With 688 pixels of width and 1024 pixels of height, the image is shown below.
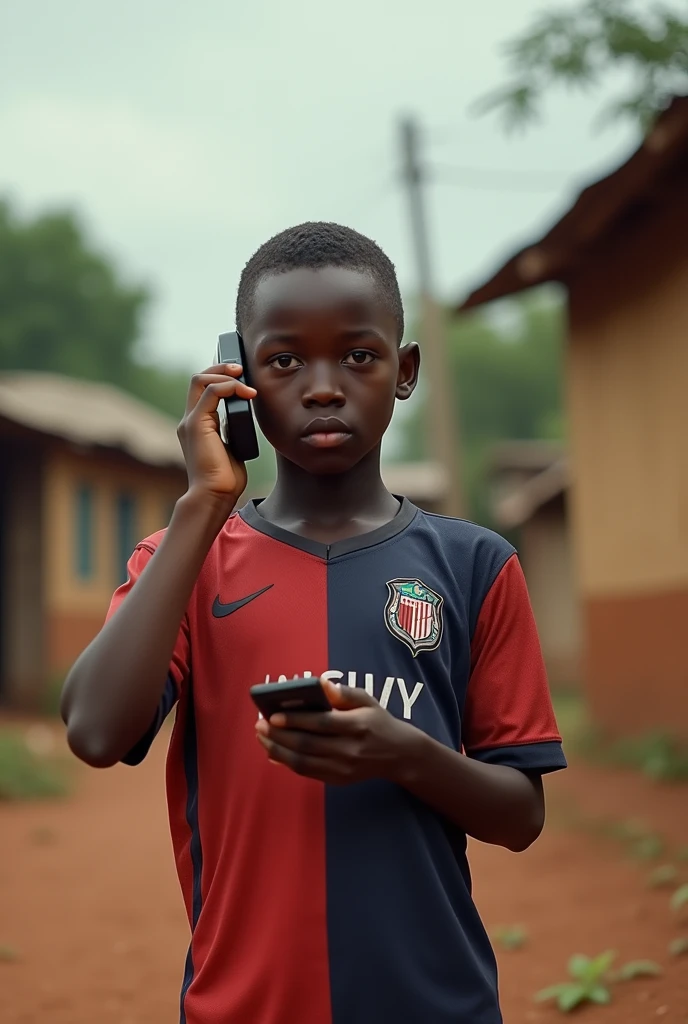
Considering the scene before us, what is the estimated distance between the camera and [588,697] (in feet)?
37.3

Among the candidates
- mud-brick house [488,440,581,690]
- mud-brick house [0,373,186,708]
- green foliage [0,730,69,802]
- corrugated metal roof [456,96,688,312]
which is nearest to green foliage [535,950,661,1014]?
corrugated metal roof [456,96,688,312]

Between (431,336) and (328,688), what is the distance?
49.1 feet

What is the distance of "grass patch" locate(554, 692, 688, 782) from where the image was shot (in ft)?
29.3

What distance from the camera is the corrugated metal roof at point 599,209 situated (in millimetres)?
8133

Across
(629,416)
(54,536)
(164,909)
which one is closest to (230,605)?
(164,909)

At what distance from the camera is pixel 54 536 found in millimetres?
15430

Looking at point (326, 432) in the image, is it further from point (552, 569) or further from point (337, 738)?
point (552, 569)

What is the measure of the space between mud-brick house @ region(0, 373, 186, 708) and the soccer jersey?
1295cm

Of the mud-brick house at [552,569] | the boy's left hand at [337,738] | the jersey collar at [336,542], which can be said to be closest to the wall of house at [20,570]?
the mud-brick house at [552,569]

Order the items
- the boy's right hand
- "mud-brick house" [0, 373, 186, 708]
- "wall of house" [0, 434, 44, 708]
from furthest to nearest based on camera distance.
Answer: "wall of house" [0, 434, 44, 708] < "mud-brick house" [0, 373, 186, 708] < the boy's right hand

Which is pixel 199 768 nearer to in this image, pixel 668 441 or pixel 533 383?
pixel 668 441

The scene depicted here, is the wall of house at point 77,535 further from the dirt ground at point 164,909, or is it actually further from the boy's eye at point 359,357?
the boy's eye at point 359,357

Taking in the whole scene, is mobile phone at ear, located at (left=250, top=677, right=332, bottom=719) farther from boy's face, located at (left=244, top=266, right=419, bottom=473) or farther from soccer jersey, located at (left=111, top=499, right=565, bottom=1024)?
boy's face, located at (left=244, top=266, right=419, bottom=473)

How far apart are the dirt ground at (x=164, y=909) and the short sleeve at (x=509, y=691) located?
2.67 metres
